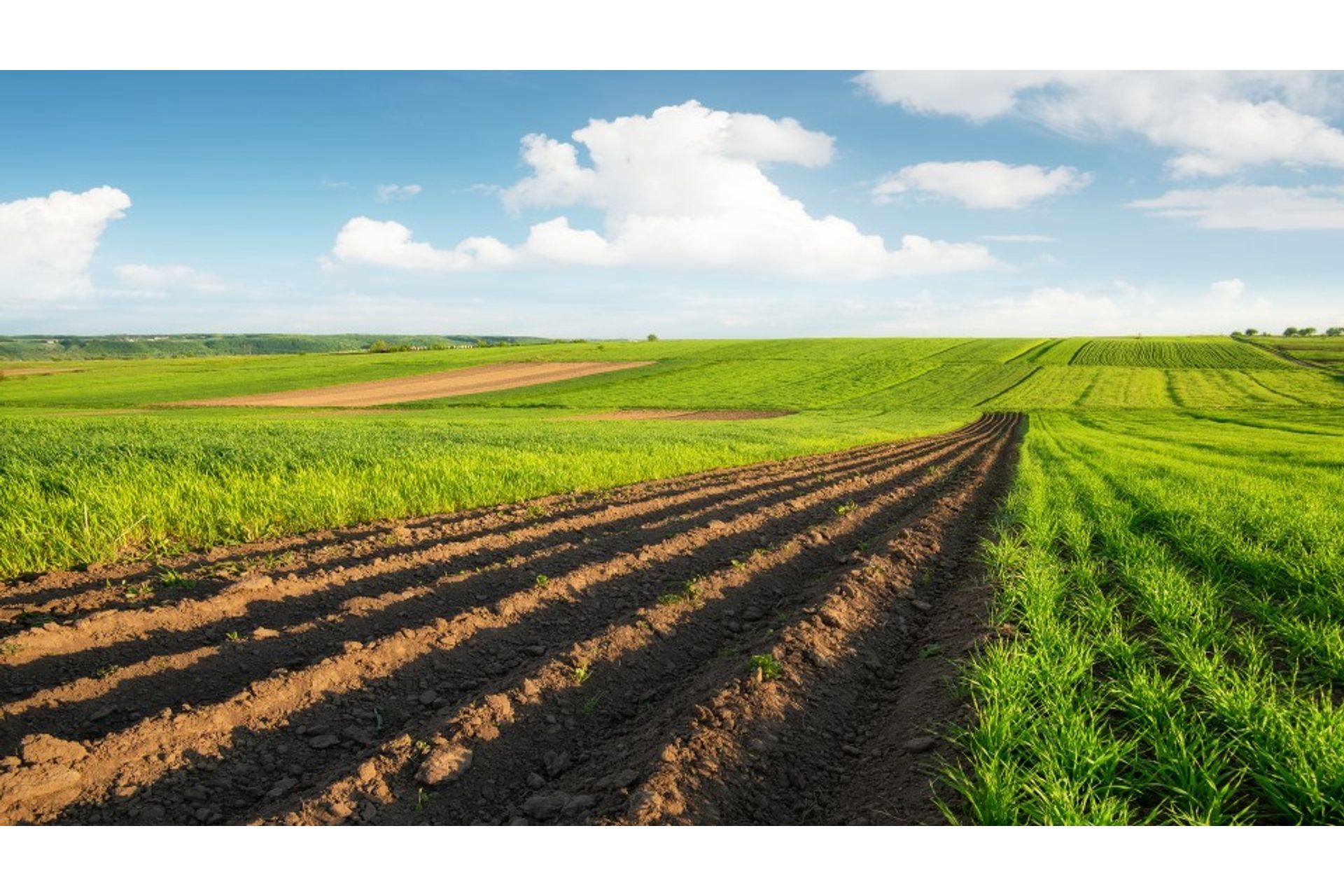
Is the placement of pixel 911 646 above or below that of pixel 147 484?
below

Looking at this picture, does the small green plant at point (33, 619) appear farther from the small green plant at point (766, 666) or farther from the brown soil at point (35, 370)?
the brown soil at point (35, 370)

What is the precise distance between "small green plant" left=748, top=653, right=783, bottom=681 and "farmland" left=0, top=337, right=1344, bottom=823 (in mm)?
31

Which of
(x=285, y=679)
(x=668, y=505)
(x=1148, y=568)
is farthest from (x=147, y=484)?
(x=1148, y=568)

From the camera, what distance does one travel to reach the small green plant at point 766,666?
497cm

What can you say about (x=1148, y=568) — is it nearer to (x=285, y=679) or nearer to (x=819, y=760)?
(x=819, y=760)

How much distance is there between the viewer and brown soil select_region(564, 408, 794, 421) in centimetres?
4178

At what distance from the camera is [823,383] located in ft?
199

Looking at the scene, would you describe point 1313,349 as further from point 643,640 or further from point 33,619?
point 33,619

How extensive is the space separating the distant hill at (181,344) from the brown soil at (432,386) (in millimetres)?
66825

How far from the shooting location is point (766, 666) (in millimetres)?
5031

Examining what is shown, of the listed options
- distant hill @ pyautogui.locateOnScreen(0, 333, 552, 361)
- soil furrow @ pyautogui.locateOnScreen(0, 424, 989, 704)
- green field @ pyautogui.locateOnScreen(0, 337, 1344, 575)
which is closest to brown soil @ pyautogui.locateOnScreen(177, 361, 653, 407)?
green field @ pyautogui.locateOnScreen(0, 337, 1344, 575)

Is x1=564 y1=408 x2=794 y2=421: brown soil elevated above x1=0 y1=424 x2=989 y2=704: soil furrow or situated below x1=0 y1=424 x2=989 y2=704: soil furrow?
below

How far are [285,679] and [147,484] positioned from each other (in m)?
6.93

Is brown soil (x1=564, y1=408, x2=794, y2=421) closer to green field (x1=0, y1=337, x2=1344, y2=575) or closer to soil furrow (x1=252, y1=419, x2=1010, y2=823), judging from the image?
green field (x1=0, y1=337, x2=1344, y2=575)
